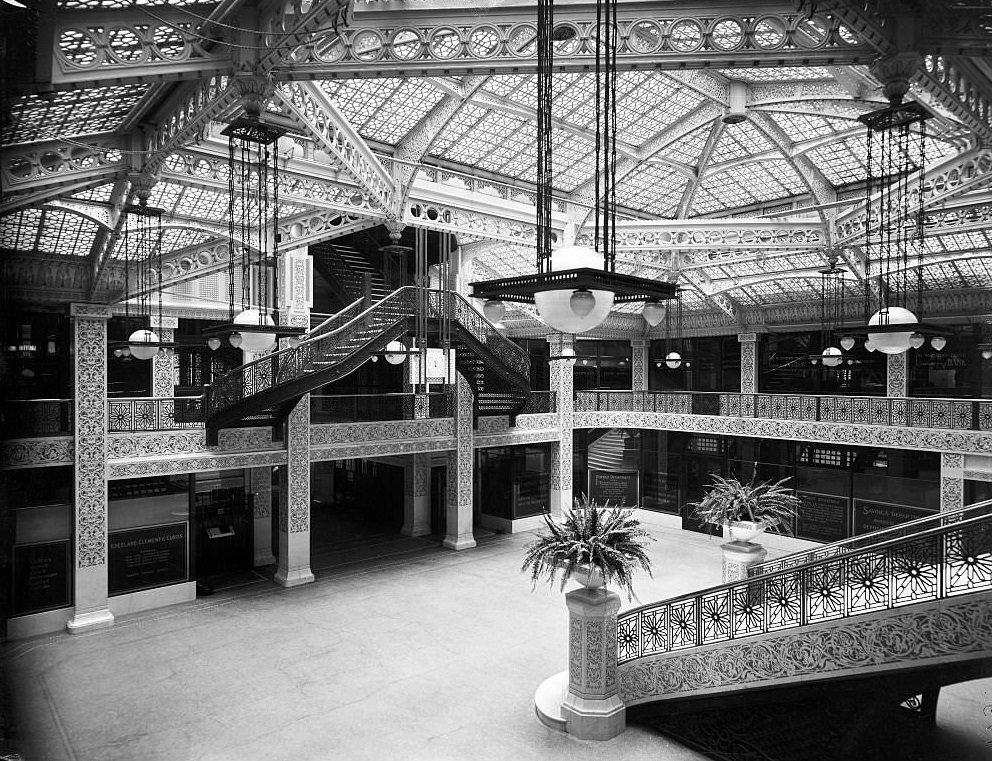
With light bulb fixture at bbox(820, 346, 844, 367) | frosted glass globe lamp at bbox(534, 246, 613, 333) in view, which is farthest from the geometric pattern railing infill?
light bulb fixture at bbox(820, 346, 844, 367)

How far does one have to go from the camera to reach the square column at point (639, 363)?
23078 mm

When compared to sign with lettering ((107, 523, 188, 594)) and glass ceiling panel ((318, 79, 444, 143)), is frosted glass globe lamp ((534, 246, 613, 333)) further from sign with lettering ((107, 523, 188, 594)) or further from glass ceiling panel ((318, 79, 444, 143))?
sign with lettering ((107, 523, 188, 594))

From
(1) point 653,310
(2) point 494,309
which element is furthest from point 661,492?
(2) point 494,309

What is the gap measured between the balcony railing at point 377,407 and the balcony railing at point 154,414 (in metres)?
2.54

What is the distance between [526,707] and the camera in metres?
8.70

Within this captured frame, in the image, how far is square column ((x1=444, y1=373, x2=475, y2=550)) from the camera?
1662cm

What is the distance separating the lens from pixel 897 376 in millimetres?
17422

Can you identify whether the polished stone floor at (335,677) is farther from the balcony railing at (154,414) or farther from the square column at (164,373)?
the square column at (164,373)

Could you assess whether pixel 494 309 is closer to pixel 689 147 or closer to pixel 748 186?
pixel 689 147

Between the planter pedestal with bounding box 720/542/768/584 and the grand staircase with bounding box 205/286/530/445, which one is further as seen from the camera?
the grand staircase with bounding box 205/286/530/445

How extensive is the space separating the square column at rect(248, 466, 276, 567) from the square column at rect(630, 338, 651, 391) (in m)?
13.1

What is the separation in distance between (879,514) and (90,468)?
57.9 ft

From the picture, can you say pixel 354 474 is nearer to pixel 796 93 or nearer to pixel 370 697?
pixel 370 697

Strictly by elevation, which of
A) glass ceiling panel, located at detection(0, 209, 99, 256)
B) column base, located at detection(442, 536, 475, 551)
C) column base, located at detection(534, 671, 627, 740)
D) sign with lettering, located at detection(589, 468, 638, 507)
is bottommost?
column base, located at detection(442, 536, 475, 551)
